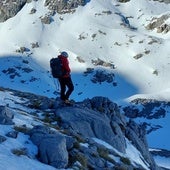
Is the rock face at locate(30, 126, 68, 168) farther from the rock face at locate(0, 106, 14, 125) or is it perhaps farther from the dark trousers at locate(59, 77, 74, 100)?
the dark trousers at locate(59, 77, 74, 100)

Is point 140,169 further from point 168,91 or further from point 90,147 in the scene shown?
point 168,91

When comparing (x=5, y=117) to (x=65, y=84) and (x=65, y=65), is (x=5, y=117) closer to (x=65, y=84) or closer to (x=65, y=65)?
(x=65, y=65)

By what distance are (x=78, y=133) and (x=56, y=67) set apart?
4115 millimetres

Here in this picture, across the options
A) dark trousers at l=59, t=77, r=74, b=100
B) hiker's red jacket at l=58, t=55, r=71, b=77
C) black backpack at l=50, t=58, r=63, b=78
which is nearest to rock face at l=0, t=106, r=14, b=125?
black backpack at l=50, t=58, r=63, b=78

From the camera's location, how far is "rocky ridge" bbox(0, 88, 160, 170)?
69.8 feet

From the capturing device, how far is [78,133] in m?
27.4

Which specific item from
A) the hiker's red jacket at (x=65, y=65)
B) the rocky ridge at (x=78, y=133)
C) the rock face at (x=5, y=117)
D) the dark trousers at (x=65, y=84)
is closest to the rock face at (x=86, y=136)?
the rocky ridge at (x=78, y=133)

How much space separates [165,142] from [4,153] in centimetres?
12728

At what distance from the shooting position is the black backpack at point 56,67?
96.6ft

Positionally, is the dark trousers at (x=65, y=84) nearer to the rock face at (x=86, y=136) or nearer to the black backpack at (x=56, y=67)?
the rock face at (x=86, y=136)

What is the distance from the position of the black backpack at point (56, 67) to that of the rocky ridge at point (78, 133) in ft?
5.88

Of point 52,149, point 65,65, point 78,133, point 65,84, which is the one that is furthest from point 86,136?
point 52,149

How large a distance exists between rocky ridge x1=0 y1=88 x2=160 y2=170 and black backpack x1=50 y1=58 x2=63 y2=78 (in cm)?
179

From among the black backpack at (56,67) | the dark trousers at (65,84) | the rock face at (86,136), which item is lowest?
the rock face at (86,136)
